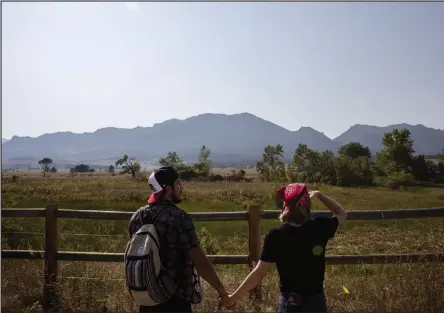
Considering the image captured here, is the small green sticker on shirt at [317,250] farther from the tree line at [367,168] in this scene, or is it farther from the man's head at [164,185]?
the tree line at [367,168]

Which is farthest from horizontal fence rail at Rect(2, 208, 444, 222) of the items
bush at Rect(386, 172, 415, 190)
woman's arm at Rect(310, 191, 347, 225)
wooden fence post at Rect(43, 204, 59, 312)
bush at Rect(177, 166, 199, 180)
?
bush at Rect(177, 166, 199, 180)

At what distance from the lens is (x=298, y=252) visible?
9.25ft

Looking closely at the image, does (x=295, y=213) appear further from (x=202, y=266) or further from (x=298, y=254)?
(x=202, y=266)

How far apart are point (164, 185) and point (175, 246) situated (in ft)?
1.50

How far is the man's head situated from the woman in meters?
0.77

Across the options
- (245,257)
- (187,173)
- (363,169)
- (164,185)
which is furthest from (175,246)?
(187,173)

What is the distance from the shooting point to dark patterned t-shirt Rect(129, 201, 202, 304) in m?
2.90

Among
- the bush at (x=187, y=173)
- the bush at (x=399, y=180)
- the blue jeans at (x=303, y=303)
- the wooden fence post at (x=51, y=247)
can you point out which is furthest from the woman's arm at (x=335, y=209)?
the bush at (x=187, y=173)

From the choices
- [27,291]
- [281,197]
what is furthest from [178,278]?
[27,291]

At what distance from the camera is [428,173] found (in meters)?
82.9

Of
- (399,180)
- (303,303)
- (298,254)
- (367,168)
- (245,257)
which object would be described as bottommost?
(399,180)

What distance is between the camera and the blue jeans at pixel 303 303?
2.83 meters

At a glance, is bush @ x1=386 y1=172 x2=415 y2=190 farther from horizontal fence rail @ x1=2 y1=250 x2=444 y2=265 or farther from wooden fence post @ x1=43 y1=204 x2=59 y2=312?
wooden fence post @ x1=43 y1=204 x2=59 y2=312

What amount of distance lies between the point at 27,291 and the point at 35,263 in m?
0.72
